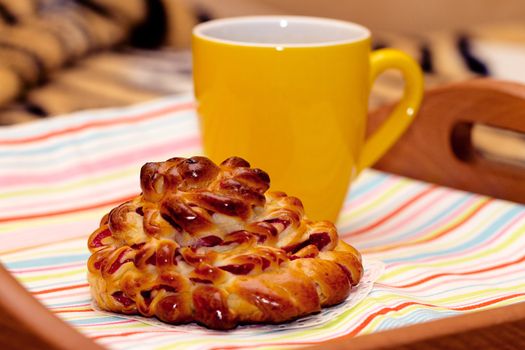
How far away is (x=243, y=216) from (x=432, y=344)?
0.48 feet

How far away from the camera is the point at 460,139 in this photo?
84cm

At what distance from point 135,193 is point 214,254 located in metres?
0.32

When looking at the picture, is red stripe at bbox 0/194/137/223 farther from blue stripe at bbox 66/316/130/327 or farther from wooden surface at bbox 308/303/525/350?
wooden surface at bbox 308/303/525/350

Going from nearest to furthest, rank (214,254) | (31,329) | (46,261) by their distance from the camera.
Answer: (31,329) < (214,254) < (46,261)

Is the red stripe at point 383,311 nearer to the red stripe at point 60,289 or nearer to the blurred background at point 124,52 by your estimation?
the red stripe at point 60,289

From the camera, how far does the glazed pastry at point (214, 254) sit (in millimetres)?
485

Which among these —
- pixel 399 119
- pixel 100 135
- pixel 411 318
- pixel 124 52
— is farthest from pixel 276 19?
pixel 124 52

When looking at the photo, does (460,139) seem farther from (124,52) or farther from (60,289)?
(124,52)

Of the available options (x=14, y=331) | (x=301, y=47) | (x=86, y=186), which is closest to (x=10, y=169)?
(x=86, y=186)

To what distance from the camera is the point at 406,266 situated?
2.04ft

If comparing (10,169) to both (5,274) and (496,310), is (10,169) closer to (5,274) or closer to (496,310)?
(5,274)

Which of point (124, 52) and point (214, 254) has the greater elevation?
point (214, 254)

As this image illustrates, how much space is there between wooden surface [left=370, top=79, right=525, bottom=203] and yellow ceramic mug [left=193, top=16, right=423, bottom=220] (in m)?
0.12

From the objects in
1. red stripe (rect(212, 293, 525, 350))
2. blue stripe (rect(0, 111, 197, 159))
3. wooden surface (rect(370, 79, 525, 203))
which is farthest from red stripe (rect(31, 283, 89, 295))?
wooden surface (rect(370, 79, 525, 203))
